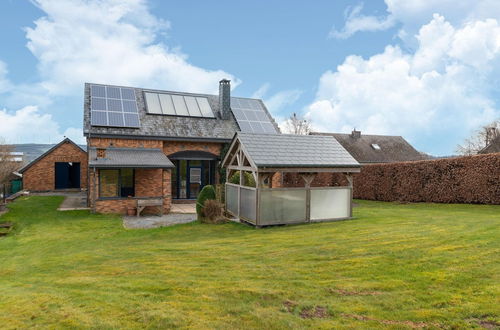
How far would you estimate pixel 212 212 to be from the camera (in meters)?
14.2

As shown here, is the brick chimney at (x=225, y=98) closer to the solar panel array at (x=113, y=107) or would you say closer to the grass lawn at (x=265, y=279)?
the solar panel array at (x=113, y=107)

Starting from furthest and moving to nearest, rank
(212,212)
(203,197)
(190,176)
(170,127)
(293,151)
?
1. (190,176)
2. (170,127)
3. (203,197)
4. (212,212)
5. (293,151)

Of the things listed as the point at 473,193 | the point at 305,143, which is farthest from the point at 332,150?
the point at 473,193

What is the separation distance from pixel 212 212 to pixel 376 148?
3227cm

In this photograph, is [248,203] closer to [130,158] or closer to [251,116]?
[130,158]

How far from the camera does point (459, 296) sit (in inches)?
205

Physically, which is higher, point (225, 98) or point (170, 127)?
point (225, 98)

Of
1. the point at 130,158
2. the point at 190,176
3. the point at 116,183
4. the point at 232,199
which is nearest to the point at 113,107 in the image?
the point at 130,158

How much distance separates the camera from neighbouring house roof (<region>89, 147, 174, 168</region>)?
17.1 meters

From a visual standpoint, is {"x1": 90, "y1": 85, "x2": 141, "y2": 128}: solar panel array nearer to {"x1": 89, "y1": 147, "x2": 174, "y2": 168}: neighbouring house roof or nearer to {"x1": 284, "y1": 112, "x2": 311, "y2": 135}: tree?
{"x1": 89, "y1": 147, "x2": 174, "y2": 168}: neighbouring house roof

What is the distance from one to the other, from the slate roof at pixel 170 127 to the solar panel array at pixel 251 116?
56cm

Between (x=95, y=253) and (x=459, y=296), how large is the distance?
825cm

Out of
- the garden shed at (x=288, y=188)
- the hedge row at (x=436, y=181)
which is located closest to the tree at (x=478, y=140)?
the hedge row at (x=436, y=181)

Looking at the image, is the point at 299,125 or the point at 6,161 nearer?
the point at 6,161
